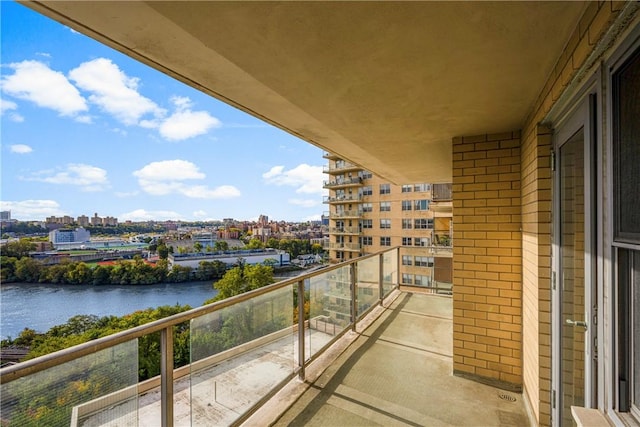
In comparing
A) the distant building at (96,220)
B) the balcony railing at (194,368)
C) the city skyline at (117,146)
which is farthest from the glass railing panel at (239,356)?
the city skyline at (117,146)

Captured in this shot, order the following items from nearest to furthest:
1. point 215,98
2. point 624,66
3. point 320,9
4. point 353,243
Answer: point 624,66
point 320,9
point 215,98
point 353,243

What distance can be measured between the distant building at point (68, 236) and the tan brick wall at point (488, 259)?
1344 cm

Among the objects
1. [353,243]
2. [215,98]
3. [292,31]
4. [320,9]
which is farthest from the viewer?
[353,243]

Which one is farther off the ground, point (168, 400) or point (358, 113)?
point (358, 113)

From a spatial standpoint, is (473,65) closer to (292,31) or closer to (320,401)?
(292,31)

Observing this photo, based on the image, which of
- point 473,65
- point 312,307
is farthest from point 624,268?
point 312,307

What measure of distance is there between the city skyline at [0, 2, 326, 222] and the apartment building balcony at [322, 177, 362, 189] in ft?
8.91

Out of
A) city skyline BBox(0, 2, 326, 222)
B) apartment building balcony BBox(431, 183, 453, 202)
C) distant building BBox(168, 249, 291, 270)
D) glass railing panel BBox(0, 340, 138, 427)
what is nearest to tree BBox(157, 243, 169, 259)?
distant building BBox(168, 249, 291, 270)

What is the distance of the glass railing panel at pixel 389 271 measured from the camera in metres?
5.41

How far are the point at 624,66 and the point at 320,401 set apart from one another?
2.76 metres

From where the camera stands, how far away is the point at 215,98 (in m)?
2.26

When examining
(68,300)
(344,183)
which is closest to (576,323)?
(68,300)

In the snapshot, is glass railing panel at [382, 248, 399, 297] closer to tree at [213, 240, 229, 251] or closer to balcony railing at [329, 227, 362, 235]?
tree at [213, 240, 229, 251]

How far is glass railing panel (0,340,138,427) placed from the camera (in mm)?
1114
